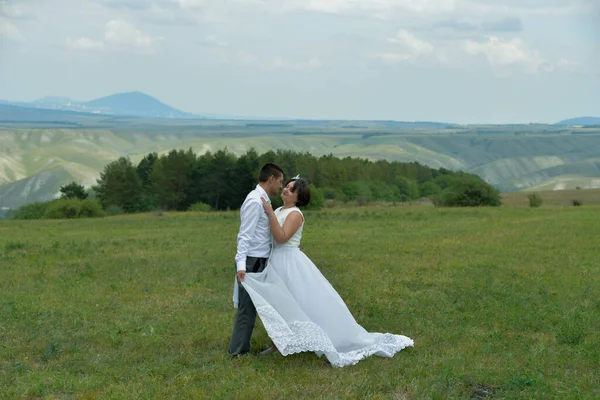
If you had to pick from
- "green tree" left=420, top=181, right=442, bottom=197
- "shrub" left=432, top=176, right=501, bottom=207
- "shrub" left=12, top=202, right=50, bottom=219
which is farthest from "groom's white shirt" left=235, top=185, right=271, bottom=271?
"green tree" left=420, top=181, right=442, bottom=197

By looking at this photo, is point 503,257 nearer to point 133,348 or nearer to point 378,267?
point 378,267

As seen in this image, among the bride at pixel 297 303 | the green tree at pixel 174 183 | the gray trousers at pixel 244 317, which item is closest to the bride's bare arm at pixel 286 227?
the bride at pixel 297 303

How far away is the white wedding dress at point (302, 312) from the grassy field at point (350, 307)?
0.32 metres

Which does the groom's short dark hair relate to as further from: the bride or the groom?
the bride

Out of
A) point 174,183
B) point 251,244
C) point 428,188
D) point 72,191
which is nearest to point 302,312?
point 251,244

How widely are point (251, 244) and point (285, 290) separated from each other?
0.82 metres

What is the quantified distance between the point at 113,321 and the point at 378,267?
8.93m

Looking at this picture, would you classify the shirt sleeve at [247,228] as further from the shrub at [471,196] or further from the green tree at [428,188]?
the green tree at [428,188]

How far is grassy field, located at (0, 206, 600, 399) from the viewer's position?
9141mm

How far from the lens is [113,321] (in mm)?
13453

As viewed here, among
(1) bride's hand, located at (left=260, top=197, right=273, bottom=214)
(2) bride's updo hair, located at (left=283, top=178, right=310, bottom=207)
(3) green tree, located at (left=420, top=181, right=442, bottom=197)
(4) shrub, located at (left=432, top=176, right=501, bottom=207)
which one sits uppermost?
(2) bride's updo hair, located at (left=283, top=178, right=310, bottom=207)

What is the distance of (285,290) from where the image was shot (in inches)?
405

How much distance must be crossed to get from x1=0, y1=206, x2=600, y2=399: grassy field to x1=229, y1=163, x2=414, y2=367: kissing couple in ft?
1.16

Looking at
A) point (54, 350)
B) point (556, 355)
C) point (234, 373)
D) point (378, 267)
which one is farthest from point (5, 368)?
point (378, 267)
